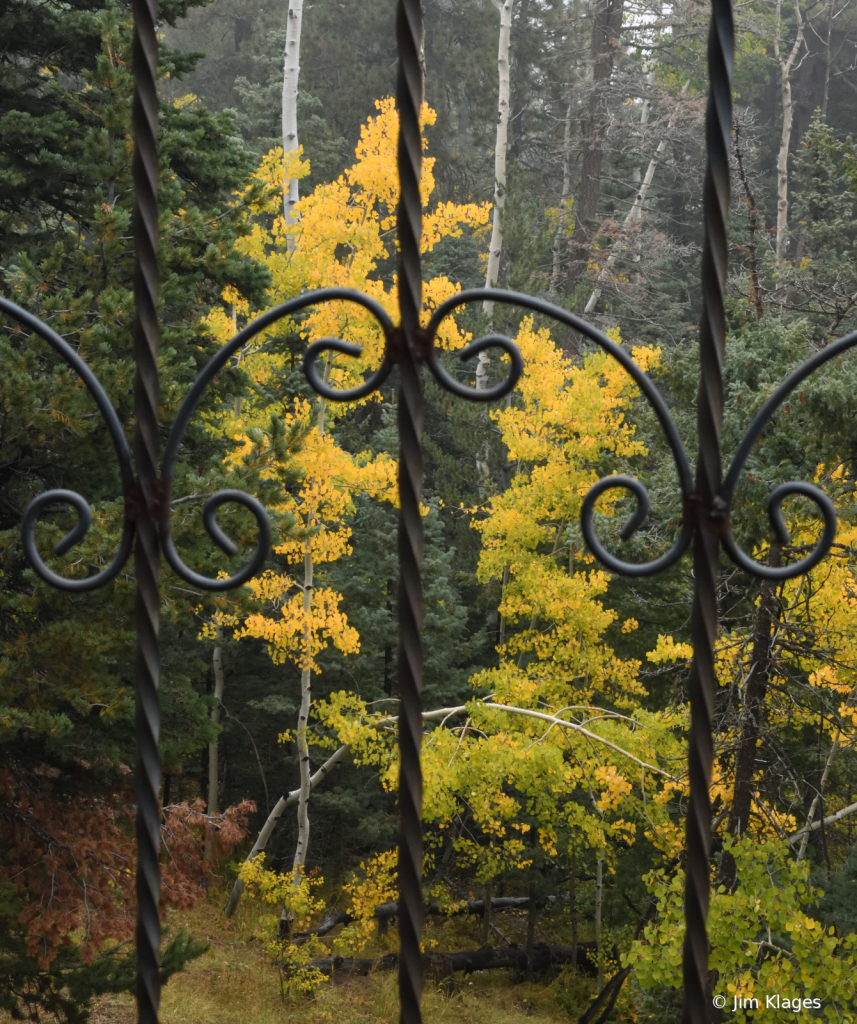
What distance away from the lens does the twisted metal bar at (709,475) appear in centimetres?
98

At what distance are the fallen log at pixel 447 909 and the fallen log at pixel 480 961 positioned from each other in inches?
16.4

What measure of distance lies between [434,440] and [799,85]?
31.9ft

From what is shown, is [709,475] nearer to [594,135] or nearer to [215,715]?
[215,715]

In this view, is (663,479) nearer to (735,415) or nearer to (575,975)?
(735,415)

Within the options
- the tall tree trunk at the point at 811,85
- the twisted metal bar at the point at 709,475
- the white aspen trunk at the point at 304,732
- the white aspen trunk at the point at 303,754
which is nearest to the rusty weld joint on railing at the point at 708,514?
the twisted metal bar at the point at 709,475

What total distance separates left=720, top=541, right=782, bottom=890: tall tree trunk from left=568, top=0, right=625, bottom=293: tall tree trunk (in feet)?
28.3

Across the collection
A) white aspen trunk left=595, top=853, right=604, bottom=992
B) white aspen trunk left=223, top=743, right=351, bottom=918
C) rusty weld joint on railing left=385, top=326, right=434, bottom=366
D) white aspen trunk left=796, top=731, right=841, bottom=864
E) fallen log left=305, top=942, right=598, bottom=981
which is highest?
rusty weld joint on railing left=385, top=326, right=434, bottom=366

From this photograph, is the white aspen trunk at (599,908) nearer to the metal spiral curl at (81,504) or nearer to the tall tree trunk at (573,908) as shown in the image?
the tall tree trunk at (573,908)

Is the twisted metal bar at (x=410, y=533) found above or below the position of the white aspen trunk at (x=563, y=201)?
below

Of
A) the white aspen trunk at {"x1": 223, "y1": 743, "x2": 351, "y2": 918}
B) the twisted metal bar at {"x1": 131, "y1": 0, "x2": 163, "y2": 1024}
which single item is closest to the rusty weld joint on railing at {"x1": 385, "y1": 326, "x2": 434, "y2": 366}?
the twisted metal bar at {"x1": 131, "y1": 0, "x2": 163, "y2": 1024}

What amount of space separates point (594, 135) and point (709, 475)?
44.3 feet

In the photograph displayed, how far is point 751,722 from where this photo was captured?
529 centimetres

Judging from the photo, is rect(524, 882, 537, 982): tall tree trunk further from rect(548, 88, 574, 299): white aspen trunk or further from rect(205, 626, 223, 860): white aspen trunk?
rect(548, 88, 574, 299): white aspen trunk

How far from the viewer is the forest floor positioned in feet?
25.7
